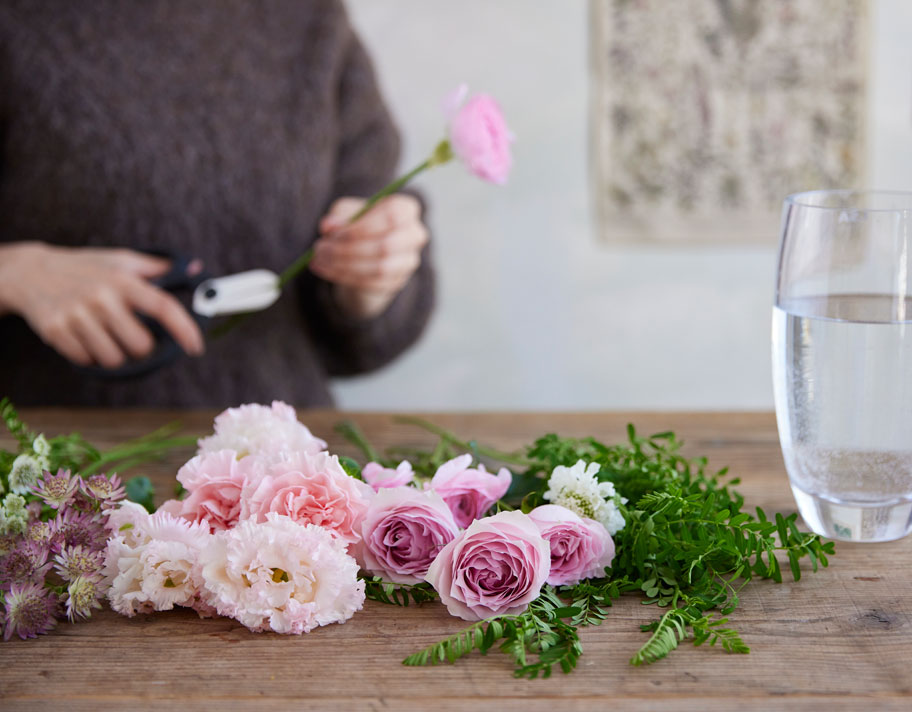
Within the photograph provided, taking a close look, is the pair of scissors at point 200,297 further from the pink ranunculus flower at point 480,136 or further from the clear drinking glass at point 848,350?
the clear drinking glass at point 848,350

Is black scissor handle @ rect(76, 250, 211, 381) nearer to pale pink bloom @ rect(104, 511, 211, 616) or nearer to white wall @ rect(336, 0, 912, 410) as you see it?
pale pink bloom @ rect(104, 511, 211, 616)

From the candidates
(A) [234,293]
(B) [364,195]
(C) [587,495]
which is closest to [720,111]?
(B) [364,195]

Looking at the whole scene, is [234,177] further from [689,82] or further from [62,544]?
[689,82]

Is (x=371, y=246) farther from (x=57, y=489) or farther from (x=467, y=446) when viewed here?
(x=57, y=489)

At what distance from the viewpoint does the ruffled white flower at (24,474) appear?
480mm

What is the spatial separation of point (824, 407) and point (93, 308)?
0.71 meters

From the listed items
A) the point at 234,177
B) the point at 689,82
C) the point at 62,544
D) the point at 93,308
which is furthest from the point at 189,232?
the point at 689,82

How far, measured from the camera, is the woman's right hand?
884mm

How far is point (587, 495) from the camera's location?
1.59 feet

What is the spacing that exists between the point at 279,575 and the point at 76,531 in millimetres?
110

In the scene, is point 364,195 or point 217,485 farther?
point 364,195

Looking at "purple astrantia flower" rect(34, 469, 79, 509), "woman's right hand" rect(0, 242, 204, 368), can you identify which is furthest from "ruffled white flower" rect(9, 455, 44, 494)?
"woman's right hand" rect(0, 242, 204, 368)

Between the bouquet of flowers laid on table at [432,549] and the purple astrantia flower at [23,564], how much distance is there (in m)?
0.03

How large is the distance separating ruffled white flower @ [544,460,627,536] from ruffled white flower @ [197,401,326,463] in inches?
5.5
